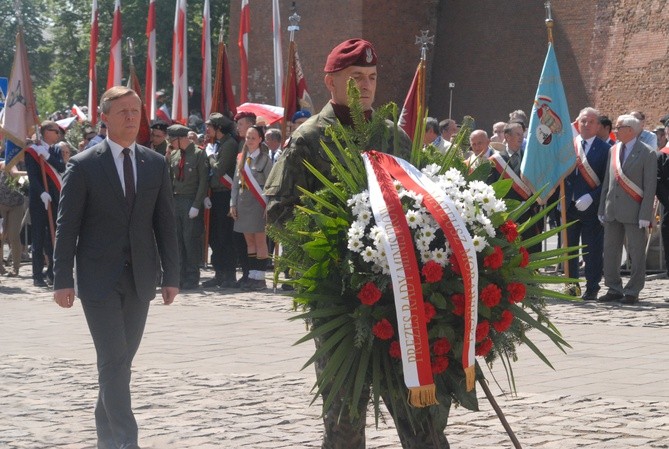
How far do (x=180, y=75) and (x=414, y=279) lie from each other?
985 inches

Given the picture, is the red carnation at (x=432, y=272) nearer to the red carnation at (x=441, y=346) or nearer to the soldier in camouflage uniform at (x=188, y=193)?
the red carnation at (x=441, y=346)

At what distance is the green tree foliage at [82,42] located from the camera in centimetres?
5278

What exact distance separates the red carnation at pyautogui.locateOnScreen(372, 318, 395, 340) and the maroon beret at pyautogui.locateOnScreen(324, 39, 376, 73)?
1242 millimetres

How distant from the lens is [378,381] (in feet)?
17.1

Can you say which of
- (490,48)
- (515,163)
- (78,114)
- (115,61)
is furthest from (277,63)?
(490,48)

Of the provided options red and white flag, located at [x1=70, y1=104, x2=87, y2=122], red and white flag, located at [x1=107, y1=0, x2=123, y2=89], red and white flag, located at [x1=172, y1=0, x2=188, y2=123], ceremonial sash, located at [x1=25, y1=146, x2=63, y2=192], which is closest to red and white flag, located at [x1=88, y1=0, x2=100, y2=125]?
red and white flag, located at [x1=107, y1=0, x2=123, y2=89]

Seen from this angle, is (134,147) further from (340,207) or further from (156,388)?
(156,388)

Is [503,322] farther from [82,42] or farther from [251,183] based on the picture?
[82,42]

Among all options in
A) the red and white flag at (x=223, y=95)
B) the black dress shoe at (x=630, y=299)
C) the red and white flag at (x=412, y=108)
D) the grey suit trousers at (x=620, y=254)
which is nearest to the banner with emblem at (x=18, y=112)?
the red and white flag at (x=223, y=95)

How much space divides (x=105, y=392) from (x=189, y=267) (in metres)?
9.89

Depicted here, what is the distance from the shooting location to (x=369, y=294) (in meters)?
5.12

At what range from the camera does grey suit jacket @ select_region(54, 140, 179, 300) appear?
6.59 meters

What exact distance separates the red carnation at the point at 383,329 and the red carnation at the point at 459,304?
0.27 meters

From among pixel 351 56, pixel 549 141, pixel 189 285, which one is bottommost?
pixel 189 285
